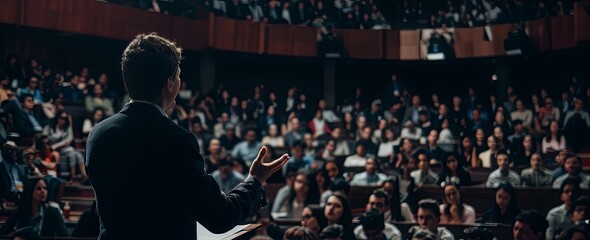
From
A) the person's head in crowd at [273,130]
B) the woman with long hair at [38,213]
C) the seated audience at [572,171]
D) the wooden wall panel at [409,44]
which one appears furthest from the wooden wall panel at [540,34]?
the woman with long hair at [38,213]

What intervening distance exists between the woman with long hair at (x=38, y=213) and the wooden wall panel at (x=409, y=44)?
8.83 m

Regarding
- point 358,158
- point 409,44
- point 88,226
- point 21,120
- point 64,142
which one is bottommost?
point 88,226

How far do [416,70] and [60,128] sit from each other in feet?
27.9

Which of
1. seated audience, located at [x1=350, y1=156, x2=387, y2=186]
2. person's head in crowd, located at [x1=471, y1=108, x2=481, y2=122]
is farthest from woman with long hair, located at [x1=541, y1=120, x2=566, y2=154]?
seated audience, located at [x1=350, y1=156, x2=387, y2=186]

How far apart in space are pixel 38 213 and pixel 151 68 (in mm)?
3850

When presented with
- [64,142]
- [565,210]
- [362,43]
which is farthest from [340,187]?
[362,43]

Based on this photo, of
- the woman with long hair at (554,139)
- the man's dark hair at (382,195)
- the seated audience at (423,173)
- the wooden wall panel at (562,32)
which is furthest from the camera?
the wooden wall panel at (562,32)

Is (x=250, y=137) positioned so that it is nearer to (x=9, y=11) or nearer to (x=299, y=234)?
(x=9, y=11)

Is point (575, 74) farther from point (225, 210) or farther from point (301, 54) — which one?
point (225, 210)

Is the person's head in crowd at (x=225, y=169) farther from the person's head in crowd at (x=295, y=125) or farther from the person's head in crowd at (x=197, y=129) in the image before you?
the person's head in crowd at (x=295, y=125)

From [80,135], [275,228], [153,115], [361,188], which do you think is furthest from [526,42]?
[153,115]

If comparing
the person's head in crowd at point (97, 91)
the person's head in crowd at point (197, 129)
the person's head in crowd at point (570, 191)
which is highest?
the person's head in crowd at point (97, 91)

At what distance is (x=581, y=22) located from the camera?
1058cm

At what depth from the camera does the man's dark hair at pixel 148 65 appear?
4.52 feet
